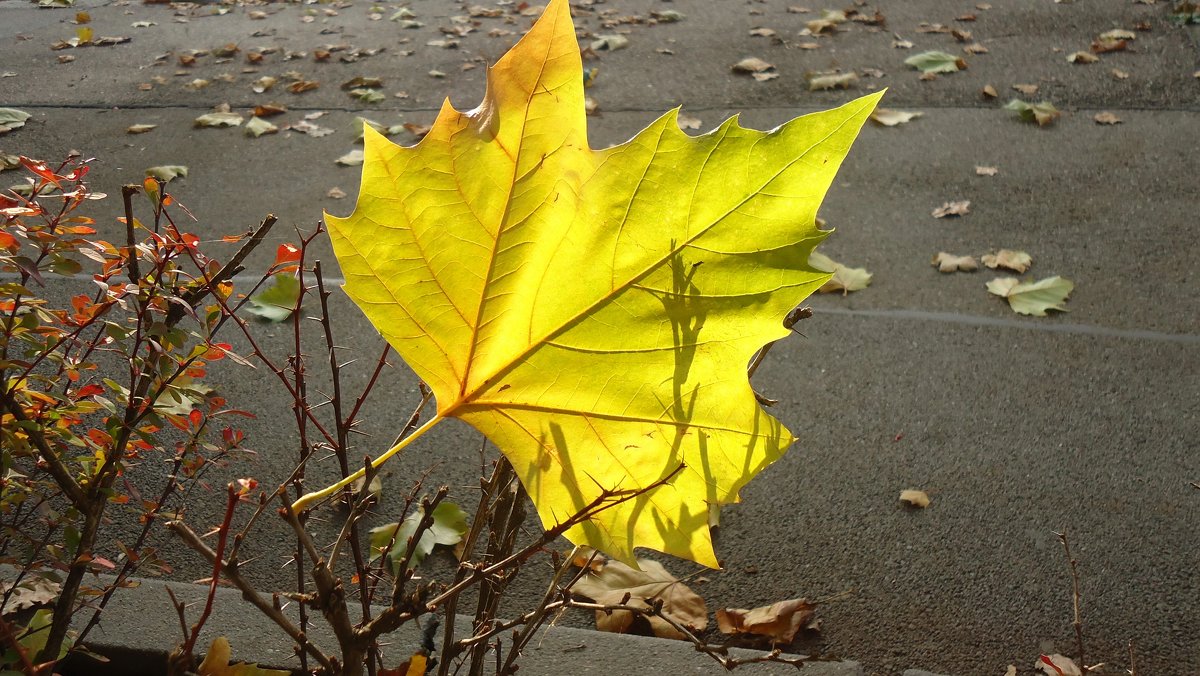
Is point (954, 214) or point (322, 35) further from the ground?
point (322, 35)

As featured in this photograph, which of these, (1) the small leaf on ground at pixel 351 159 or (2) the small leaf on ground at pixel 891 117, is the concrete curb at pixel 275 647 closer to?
(1) the small leaf on ground at pixel 351 159

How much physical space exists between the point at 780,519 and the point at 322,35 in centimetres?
637

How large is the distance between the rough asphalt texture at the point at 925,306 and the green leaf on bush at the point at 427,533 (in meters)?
0.39

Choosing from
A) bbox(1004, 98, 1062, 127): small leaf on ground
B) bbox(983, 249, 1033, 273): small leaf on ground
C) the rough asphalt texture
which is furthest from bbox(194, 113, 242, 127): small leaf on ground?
bbox(1004, 98, 1062, 127): small leaf on ground

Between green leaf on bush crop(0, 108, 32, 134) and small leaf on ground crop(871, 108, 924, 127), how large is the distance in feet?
16.8

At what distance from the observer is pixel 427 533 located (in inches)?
100

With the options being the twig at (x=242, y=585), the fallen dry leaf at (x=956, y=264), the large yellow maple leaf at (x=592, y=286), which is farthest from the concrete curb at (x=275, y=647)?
the fallen dry leaf at (x=956, y=264)

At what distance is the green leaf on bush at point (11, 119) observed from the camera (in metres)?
5.72

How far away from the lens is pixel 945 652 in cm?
238

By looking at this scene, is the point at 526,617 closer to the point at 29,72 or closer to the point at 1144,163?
the point at 1144,163

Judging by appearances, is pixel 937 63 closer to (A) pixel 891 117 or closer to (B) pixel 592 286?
(A) pixel 891 117

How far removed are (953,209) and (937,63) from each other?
2215 mm

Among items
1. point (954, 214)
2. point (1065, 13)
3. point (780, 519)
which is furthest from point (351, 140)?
point (1065, 13)

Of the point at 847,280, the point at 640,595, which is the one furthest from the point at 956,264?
the point at 640,595
